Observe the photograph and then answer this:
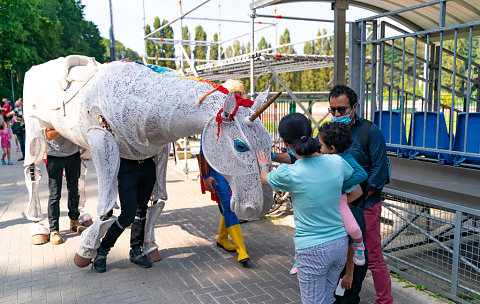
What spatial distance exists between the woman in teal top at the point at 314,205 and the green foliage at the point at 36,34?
87.1ft

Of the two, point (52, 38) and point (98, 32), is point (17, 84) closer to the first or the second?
point (52, 38)

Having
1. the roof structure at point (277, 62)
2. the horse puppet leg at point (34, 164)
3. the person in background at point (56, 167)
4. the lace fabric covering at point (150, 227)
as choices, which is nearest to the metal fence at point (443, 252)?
the lace fabric covering at point (150, 227)

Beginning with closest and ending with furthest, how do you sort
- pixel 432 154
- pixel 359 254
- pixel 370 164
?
pixel 359 254 → pixel 370 164 → pixel 432 154

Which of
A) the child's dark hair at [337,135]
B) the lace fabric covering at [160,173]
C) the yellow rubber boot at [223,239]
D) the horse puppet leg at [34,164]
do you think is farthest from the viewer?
the horse puppet leg at [34,164]

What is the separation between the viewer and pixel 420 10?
16.5 feet

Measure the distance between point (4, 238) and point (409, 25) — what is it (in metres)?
6.62

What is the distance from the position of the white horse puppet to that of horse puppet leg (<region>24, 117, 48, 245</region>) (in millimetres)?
333

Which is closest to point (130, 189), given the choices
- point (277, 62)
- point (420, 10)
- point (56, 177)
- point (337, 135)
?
point (56, 177)

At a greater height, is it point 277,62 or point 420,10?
point 420,10

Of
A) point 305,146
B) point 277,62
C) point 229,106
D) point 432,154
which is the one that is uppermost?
point 277,62

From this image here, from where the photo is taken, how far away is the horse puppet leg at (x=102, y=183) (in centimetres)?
344

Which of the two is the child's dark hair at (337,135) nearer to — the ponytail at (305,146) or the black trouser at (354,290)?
the ponytail at (305,146)

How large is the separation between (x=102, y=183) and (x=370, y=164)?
2455mm

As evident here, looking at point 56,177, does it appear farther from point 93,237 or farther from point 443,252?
point 443,252
